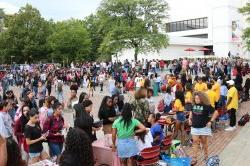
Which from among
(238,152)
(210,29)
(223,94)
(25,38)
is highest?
(210,29)

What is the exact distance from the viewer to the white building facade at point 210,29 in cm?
6181

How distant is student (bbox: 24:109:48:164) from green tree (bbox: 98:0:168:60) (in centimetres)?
3744

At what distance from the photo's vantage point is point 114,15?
4719 centimetres

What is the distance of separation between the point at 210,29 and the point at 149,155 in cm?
6155

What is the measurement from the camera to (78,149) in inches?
200

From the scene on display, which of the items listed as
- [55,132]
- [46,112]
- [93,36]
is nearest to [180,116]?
[46,112]

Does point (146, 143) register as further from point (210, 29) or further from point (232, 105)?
point (210, 29)

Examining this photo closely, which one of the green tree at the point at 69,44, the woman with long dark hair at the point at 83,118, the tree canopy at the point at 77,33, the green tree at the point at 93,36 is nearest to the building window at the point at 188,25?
the green tree at the point at 93,36

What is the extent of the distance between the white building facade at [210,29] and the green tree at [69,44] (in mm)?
8232

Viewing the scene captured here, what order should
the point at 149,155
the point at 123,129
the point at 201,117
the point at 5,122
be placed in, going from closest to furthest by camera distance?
1. the point at 123,129
2. the point at 149,155
3. the point at 5,122
4. the point at 201,117

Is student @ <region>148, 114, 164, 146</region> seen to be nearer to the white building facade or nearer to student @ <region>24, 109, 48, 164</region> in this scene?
student @ <region>24, 109, 48, 164</region>

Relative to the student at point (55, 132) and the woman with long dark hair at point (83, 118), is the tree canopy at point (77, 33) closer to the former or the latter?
the student at point (55, 132)

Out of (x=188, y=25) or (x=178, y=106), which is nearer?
(x=178, y=106)

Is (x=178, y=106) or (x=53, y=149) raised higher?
(x=178, y=106)
